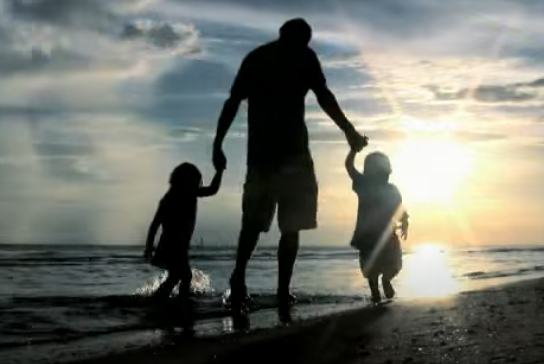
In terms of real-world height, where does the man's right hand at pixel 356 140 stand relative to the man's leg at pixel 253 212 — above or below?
above

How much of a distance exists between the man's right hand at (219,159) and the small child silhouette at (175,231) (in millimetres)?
2489

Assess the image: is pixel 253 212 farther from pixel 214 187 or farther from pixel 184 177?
pixel 184 177

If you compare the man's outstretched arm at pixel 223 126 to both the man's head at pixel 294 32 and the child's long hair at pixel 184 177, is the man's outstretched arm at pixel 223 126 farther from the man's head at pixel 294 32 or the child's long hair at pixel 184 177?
the child's long hair at pixel 184 177

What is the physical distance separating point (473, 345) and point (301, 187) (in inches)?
103

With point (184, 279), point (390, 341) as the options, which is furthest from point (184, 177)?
point (390, 341)

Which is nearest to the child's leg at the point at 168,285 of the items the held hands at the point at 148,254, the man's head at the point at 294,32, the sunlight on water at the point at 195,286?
the held hands at the point at 148,254

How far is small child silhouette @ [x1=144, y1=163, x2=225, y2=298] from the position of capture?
8391 millimetres

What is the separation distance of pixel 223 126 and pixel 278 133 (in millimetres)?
482

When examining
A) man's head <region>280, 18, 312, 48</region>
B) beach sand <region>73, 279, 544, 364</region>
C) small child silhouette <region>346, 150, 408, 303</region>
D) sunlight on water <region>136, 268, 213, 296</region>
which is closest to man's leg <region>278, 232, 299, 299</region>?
beach sand <region>73, 279, 544, 364</region>

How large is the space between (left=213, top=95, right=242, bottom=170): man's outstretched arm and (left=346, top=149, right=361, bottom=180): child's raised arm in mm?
1779

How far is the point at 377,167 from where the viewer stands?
27.1 feet

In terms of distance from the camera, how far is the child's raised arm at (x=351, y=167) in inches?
295

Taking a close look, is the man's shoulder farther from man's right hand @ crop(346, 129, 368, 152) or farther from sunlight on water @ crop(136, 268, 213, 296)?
sunlight on water @ crop(136, 268, 213, 296)

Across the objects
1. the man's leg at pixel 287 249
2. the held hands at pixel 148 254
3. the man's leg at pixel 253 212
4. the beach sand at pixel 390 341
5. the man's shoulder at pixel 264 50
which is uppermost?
the man's shoulder at pixel 264 50
